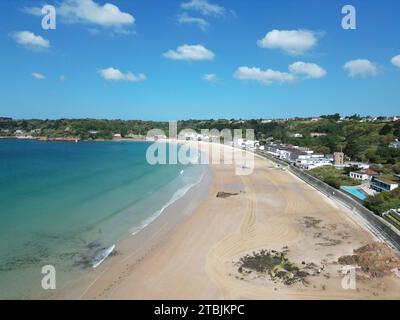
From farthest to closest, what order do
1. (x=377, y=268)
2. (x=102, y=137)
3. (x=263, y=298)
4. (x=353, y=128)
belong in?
(x=102, y=137) → (x=353, y=128) → (x=377, y=268) → (x=263, y=298)

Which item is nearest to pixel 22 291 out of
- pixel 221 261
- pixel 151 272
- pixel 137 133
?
pixel 151 272

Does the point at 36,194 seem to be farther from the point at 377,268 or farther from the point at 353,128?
the point at 353,128

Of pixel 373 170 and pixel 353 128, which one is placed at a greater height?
pixel 353 128

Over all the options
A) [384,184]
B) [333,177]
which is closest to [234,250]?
[384,184]

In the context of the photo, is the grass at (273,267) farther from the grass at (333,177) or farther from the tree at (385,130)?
the tree at (385,130)

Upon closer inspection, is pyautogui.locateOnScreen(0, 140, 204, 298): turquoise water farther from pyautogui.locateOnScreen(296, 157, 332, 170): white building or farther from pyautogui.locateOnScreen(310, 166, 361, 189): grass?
pyautogui.locateOnScreen(296, 157, 332, 170): white building

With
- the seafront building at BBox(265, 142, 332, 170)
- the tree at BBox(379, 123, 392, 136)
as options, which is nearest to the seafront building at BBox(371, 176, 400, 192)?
the seafront building at BBox(265, 142, 332, 170)

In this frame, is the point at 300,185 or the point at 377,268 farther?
the point at 300,185
